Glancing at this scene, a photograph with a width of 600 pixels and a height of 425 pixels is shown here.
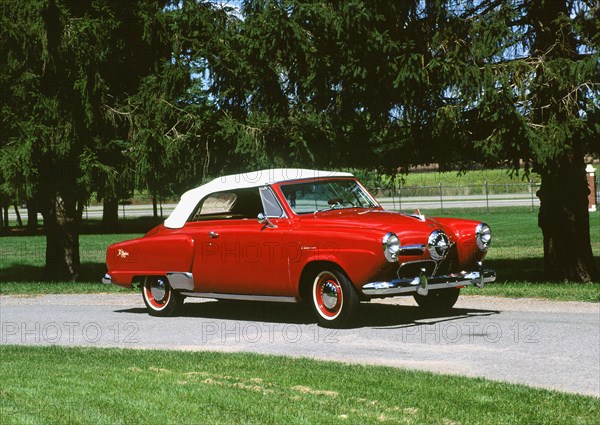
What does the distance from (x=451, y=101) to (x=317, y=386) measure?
9.34 metres

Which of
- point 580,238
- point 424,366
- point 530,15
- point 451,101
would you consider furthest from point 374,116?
point 424,366

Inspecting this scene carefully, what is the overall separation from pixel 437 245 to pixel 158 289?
415cm

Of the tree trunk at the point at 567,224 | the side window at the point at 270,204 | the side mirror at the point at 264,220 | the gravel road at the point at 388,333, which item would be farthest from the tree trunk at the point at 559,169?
the side mirror at the point at 264,220

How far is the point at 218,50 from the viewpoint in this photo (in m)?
18.6

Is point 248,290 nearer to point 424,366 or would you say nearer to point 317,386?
point 424,366

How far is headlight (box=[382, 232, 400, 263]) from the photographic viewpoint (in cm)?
1073

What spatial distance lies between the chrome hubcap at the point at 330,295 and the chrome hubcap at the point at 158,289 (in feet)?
9.18

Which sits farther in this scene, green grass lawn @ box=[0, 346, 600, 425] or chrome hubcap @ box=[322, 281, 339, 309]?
chrome hubcap @ box=[322, 281, 339, 309]

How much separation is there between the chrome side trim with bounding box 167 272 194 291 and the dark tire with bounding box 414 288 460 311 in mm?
2857

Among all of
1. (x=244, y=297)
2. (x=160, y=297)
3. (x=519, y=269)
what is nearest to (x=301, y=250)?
(x=244, y=297)

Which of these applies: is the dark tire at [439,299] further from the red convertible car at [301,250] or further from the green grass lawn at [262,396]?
the green grass lawn at [262,396]

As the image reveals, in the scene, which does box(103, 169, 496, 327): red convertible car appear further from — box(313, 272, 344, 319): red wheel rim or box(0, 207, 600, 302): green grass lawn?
box(0, 207, 600, 302): green grass lawn

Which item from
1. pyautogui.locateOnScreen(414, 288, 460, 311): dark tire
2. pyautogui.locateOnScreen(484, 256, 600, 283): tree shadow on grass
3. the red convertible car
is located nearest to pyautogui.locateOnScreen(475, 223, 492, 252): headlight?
the red convertible car

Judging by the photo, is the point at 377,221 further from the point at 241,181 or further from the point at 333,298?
the point at 241,181
